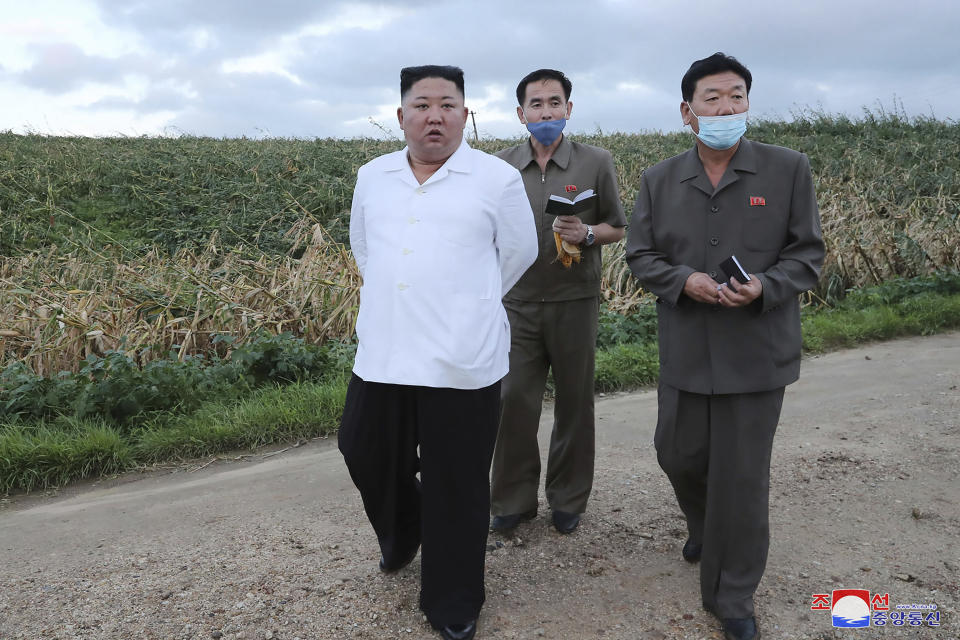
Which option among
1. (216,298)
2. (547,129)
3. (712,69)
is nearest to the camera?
(712,69)

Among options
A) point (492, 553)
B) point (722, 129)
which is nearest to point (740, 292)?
point (722, 129)

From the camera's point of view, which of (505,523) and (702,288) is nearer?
(702,288)

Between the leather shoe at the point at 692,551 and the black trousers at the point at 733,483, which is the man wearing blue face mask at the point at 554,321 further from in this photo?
the black trousers at the point at 733,483

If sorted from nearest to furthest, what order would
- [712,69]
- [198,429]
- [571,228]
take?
[712,69] → [571,228] → [198,429]

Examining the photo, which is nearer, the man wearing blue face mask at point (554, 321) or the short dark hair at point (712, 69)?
the short dark hair at point (712, 69)

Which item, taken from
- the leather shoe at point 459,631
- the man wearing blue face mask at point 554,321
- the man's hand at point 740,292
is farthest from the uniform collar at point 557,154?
the leather shoe at point 459,631

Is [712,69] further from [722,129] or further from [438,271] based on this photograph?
[438,271]

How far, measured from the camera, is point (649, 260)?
10.0 feet

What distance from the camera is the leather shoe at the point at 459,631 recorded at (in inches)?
115

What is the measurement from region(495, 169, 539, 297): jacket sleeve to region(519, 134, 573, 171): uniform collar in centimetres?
80

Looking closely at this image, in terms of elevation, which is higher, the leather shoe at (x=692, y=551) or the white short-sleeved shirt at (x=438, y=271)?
the white short-sleeved shirt at (x=438, y=271)

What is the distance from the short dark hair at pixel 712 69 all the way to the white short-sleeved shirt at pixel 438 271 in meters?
0.73

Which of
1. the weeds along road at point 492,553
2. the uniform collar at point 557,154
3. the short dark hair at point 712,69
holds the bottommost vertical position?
the weeds along road at point 492,553

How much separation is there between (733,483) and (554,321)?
3.88 ft
